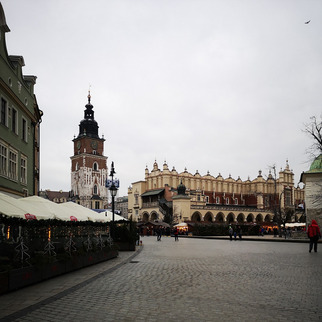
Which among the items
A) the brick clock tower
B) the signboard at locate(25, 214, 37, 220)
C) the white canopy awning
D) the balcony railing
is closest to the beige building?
the balcony railing

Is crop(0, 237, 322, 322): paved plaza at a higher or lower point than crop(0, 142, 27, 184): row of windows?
lower

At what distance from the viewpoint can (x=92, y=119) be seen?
384 ft

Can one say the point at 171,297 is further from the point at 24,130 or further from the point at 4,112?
the point at 24,130

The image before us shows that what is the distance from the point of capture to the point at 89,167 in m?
112

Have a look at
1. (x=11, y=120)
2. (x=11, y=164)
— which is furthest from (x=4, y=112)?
(x=11, y=164)

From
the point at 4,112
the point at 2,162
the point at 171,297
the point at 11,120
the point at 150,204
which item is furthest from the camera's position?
the point at 150,204

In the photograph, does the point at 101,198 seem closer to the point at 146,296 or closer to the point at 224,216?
the point at 224,216

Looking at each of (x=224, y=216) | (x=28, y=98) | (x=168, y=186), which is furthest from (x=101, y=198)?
(x=28, y=98)

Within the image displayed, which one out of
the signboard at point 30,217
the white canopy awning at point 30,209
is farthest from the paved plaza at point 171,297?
the white canopy awning at point 30,209

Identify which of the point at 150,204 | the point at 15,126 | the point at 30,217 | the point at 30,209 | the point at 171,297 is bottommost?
the point at 171,297

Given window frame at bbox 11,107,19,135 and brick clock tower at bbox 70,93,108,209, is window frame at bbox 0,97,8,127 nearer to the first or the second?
window frame at bbox 11,107,19,135

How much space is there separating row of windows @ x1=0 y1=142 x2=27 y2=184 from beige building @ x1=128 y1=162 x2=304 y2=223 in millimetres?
46982

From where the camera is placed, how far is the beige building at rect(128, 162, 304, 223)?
76438 millimetres

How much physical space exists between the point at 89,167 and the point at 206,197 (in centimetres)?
3793
